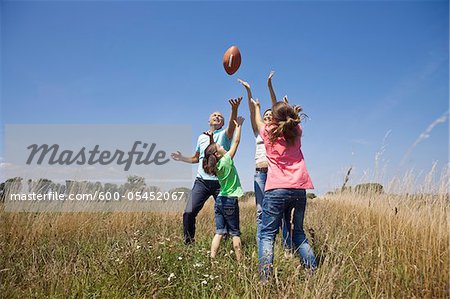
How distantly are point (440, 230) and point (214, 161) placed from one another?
2591 millimetres

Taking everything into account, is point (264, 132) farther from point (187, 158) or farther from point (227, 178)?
point (187, 158)

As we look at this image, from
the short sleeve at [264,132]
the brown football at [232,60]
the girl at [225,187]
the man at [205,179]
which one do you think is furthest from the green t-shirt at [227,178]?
the brown football at [232,60]

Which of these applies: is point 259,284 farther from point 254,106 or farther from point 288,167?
point 254,106

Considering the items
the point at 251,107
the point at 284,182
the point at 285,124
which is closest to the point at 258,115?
the point at 251,107

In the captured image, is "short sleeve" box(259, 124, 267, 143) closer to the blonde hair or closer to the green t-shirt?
the blonde hair

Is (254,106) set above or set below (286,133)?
above

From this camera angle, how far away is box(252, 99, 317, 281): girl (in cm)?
335

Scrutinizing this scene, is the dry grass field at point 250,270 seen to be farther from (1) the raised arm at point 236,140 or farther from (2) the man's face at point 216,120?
(2) the man's face at point 216,120

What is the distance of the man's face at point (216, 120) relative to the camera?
4.85 metres

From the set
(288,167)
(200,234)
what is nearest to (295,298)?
(288,167)

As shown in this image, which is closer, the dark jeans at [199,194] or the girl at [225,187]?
the girl at [225,187]

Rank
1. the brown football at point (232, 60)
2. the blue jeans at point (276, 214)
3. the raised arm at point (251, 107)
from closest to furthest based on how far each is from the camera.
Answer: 1. the blue jeans at point (276, 214)
2. the raised arm at point (251, 107)
3. the brown football at point (232, 60)

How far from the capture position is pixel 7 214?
17.9ft

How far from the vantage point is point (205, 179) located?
15.1 feet
